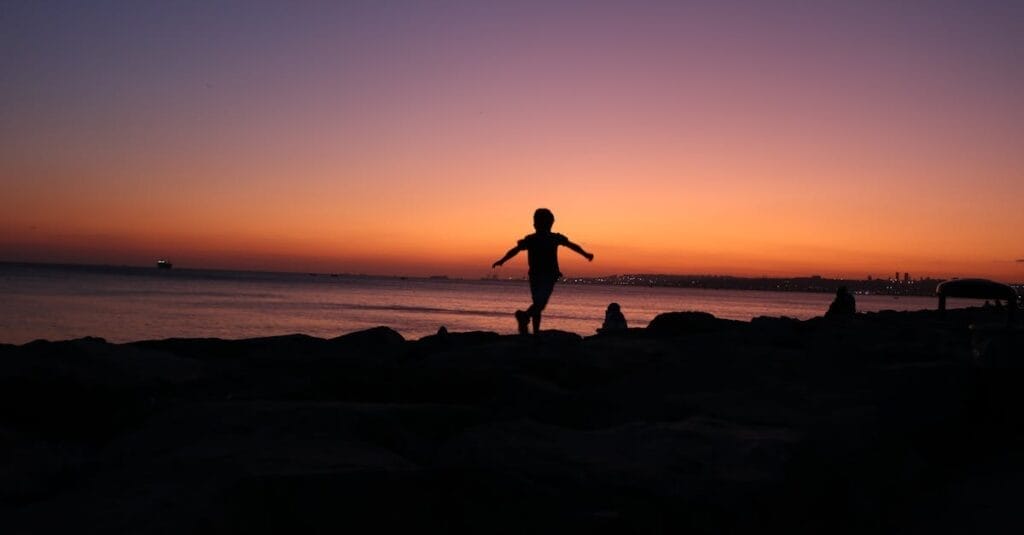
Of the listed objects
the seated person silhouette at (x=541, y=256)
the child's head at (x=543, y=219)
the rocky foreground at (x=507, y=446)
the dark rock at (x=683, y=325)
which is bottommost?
the rocky foreground at (x=507, y=446)

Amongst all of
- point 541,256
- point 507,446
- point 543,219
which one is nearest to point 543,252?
point 541,256

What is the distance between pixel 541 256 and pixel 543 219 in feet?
1.34

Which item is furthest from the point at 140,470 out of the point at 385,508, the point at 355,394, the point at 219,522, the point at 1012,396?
the point at 1012,396

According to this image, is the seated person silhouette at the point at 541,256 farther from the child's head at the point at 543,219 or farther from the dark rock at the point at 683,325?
the dark rock at the point at 683,325

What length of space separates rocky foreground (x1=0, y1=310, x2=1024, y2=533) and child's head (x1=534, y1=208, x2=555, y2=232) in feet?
7.83

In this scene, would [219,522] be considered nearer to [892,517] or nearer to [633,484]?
[633,484]

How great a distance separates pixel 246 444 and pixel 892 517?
2.76m

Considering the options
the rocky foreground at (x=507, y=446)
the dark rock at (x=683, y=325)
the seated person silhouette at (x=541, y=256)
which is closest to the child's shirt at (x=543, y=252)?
the seated person silhouette at (x=541, y=256)

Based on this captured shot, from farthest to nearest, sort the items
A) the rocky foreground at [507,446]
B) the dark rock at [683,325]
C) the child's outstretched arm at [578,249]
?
the dark rock at [683,325] < the child's outstretched arm at [578,249] < the rocky foreground at [507,446]

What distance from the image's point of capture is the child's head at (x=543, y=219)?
28.8ft

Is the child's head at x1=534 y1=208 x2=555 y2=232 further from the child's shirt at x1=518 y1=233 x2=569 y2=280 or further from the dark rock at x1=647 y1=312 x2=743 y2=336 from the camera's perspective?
the dark rock at x1=647 y1=312 x2=743 y2=336

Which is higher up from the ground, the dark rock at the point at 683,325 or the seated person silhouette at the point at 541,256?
the seated person silhouette at the point at 541,256

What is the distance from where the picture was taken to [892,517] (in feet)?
10.9

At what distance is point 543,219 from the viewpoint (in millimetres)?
8758
